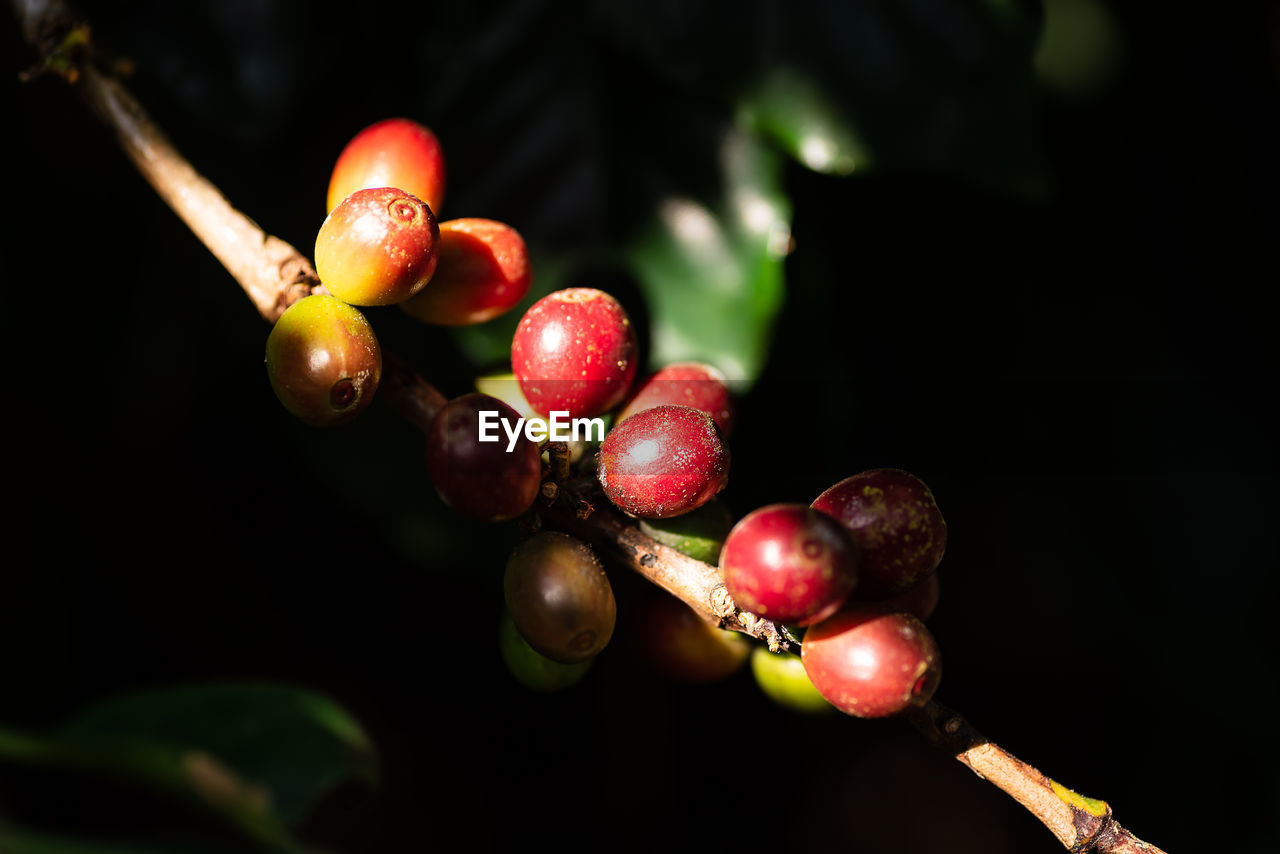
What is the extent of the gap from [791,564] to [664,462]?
0.11 metres

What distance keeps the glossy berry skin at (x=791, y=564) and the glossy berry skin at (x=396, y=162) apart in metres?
0.35

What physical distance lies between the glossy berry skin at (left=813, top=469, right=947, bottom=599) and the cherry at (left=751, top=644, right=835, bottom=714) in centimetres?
11

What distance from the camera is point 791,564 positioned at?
0.48 m

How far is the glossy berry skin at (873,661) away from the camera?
19.9 inches

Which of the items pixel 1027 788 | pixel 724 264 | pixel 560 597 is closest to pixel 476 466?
pixel 560 597

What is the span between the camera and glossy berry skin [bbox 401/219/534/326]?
2.20 feet

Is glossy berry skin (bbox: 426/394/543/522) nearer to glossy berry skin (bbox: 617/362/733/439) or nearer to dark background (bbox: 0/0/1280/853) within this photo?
glossy berry skin (bbox: 617/362/733/439)

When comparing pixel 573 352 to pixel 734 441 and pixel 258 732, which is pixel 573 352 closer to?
pixel 258 732

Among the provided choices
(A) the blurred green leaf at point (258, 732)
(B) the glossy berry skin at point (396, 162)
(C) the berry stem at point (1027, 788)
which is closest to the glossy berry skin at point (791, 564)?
(C) the berry stem at point (1027, 788)

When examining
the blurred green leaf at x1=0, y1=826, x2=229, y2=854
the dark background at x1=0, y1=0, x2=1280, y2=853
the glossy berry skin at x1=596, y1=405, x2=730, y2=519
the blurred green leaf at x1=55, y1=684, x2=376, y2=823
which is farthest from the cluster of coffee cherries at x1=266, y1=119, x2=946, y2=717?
the dark background at x1=0, y1=0, x2=1280, y2=853

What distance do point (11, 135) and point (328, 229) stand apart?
2.39 ft

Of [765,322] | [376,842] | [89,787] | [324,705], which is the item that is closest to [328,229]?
Result: [324,705]

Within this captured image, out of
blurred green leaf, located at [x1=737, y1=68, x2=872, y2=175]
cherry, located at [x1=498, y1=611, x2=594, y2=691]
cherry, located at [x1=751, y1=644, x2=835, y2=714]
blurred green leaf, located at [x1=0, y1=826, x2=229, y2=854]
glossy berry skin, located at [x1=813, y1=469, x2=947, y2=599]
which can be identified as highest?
blurred green leaf, located at [x1=737, y1=68, x2=872, y2=175]

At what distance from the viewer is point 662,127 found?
3.49 ft
